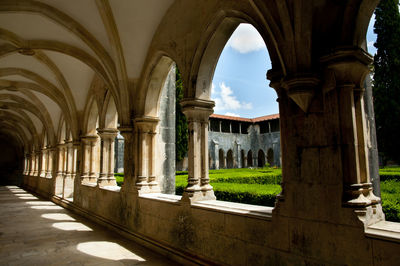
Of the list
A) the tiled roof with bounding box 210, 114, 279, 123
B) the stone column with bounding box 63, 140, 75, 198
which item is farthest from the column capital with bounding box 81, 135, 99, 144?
the tiled roof with bounding box 210, 114, 279, 123

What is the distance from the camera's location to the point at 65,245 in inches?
177

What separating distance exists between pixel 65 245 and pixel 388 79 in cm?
1698

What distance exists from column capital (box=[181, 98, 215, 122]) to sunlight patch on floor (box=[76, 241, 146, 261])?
205 centimetres

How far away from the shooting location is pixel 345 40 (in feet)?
6.93

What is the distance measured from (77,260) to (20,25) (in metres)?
5.06

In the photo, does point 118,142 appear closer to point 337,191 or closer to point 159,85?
point 159,85

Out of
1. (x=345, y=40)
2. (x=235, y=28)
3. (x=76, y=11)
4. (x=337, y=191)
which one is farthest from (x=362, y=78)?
(x=76, y=11)

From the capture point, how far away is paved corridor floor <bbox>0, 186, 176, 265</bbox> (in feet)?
12.3

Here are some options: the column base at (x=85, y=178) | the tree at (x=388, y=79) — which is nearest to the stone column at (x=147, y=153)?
the column base at (x=85, y=178)

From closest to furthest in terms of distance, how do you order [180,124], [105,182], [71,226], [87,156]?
[71,226], [105,182], [87,156], [180,124]

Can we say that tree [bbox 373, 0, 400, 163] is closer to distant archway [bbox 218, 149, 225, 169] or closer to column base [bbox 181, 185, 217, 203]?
column base [bbox 181, 185, 217, 203]

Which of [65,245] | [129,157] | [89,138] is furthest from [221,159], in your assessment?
[65,245]

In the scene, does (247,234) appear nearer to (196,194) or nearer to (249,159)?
(196,194)

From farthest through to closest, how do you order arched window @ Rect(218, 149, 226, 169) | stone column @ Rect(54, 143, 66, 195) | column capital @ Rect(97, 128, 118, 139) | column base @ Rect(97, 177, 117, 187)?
arched window @ Rect(218, 149, 226, 169)
stone column @ Rect(54, 143, 66, 195)
column capital @ Rect(97, 128, 118, 139)
column base @ Rect(97, 177, 117, 187)
